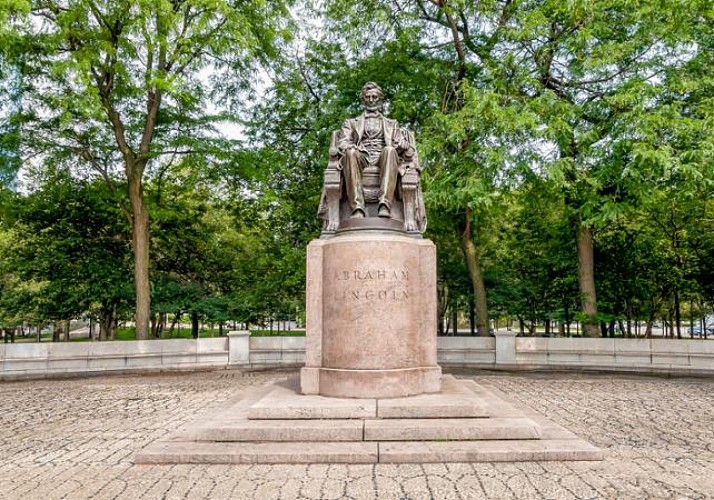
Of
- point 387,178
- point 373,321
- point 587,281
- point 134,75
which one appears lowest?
point 373,321

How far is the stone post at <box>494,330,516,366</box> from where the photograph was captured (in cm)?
1512

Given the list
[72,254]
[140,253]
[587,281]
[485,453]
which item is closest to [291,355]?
[140,253]

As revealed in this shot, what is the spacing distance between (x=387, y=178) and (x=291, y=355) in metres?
9.04

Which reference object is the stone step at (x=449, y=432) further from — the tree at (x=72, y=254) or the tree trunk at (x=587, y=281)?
the tree at (x=72, y=254)

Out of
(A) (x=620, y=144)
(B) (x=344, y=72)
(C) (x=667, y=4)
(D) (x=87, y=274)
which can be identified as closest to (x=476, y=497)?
(A) (x=620, y=144)

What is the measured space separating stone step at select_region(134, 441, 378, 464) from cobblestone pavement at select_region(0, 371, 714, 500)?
121 millimetres

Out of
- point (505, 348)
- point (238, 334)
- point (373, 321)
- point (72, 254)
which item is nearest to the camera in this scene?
point (373, 321)

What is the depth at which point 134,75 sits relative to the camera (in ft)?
54.5

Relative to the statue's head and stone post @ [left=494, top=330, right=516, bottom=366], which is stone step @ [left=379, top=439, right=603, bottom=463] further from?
stone post @ [left=494, top=330, right=516, bottom=366]

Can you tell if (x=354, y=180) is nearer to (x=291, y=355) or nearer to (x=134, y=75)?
(x=291, y=355)

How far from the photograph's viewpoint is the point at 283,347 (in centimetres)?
1557

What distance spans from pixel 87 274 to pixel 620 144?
18.1 meters

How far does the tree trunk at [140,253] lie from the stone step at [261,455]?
37.7 feet

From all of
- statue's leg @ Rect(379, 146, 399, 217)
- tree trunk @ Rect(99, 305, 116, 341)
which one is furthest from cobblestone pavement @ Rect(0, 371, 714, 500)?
tree trunk @ Rect(99, 305, 116, 341)
